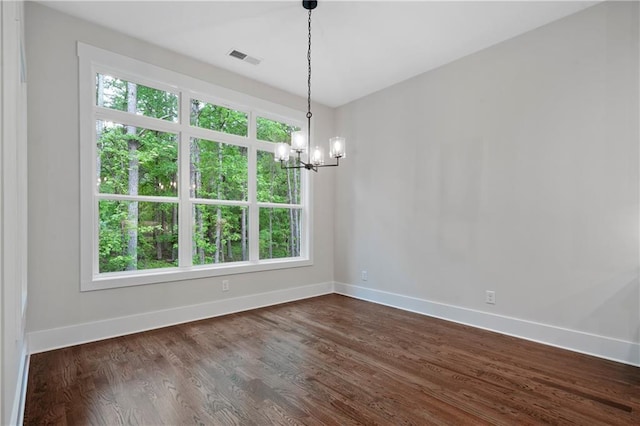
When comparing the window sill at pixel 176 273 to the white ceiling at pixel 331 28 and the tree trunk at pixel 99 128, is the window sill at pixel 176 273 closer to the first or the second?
the tree trunk at pixel 99 128

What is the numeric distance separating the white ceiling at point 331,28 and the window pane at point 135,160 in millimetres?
1008

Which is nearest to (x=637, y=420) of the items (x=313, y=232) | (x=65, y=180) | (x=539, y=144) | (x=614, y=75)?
(x=539, y=144)

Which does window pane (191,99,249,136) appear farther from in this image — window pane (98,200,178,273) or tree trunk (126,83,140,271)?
window pane (98,200,178,273)

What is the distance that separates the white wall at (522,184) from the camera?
276 cm

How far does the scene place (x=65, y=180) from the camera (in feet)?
9.78

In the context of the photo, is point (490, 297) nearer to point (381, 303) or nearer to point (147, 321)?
point (381, 303)

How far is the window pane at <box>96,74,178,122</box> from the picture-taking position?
3301 millimetres

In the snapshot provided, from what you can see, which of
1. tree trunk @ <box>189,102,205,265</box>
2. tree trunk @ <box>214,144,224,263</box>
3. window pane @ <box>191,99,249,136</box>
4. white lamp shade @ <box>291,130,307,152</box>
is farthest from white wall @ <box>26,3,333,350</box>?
white lamp shade @ <box>291,130,307,152</box>

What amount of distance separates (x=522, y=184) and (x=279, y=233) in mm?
3122

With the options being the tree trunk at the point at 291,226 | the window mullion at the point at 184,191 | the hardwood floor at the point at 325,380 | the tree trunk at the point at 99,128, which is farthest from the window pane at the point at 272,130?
the hardwood floor at the point at 325,380

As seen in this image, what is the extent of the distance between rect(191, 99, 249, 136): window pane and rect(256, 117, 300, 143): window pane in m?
0.22

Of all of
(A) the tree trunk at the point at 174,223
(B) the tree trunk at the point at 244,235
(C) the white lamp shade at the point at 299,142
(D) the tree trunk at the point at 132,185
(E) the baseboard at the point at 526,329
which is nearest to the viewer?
(E) the baseboard at the point at 526,329

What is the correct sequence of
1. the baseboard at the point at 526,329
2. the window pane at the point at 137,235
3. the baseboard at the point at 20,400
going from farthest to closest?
1. the window pane at the point at 137,235
2. the baseboard at the point at 526,329
3. the baseboard at the point at 20,400

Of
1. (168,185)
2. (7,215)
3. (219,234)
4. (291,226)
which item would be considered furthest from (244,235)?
(7,215)
